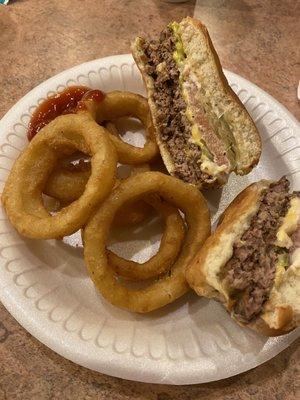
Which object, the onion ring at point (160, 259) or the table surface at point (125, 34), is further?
the table surface at point (125, 34)

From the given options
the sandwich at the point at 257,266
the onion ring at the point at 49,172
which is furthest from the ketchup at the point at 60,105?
the sandwich at the point at 257,266

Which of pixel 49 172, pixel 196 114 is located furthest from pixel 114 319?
pixel 196 114

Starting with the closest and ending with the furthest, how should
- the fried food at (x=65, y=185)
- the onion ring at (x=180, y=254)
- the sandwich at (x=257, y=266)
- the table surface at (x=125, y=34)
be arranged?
the sandwich at (x=257, y=266) < the onion ring at (x=180, y=254) < the fried food at (x=65, y=185) < the table surface at (x=125, y=34)

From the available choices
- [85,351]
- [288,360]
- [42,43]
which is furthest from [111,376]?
[42,43]

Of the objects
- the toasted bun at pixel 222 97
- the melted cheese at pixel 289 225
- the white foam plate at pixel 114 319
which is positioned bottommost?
the white foam plate at pixel 114 319

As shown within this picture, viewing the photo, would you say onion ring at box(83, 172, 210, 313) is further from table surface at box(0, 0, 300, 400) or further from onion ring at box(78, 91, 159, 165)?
table surface at box(0, 0, 300, 400)

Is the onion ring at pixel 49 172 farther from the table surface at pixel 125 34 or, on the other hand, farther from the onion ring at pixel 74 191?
the table surface at pixel 125 34
